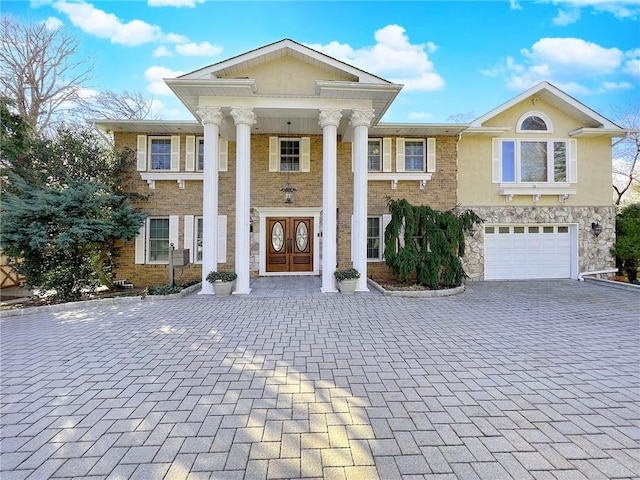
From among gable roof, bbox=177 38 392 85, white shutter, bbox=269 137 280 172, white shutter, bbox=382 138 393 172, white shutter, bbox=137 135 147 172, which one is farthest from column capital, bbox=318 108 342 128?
white shutter, bbox=137 135 147 172

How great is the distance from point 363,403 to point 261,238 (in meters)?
7.90

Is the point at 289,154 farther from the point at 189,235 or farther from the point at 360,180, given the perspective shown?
the point at 189,235

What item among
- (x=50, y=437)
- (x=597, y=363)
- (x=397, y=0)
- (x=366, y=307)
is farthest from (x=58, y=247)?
(x=397, y=0)

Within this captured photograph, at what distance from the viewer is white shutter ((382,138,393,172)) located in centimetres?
1002

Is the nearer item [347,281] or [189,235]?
[347,281]

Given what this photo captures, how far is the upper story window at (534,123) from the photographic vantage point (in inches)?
401

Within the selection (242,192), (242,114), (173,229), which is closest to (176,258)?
(173,229)

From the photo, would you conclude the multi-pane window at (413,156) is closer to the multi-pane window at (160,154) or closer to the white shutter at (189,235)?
the white shutter at (189,235)

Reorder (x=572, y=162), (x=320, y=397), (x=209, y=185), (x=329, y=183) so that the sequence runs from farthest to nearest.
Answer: (x=572, y=162)
(x=329, y=183)
(x=209, y=185)
(x=320, y=397)

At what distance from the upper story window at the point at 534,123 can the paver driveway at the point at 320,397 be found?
735 centimetres

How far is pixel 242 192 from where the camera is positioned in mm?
7574

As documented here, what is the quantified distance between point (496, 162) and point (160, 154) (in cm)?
1188

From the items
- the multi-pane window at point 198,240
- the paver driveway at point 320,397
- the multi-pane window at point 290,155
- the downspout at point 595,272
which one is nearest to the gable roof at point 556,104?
the downspout at point 595,272

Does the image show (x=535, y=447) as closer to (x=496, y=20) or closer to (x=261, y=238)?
(x=261, y=238)
